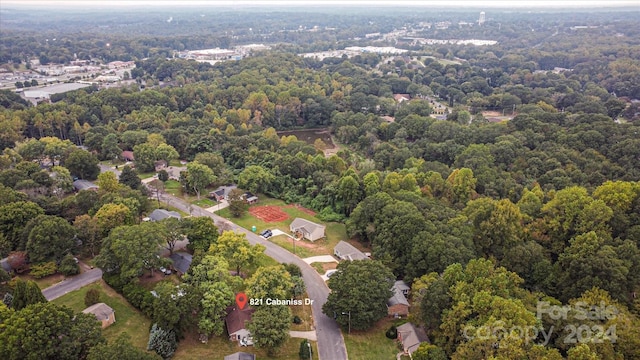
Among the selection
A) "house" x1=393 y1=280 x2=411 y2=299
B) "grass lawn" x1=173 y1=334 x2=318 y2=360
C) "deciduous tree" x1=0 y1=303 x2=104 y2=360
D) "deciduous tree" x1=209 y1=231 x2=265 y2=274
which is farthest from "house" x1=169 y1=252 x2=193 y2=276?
"house" x1=393 y1=280 x2=411 y2=299

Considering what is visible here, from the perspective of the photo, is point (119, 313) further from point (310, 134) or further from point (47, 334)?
point (310, 134)

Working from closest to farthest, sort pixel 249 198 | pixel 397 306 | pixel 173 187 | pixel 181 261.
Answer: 1. pixel 397 306
2. pixel 181 261
3. pixel 249 198
4. pixel 173 187

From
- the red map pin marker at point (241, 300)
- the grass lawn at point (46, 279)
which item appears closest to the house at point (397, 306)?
the red map pin marker at point (241, 300)

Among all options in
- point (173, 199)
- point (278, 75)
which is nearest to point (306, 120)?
point (278, 75)

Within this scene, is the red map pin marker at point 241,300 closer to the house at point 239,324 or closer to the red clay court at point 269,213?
the house at point 239,324

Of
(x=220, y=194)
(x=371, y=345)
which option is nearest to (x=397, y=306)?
(x=371, y=345)

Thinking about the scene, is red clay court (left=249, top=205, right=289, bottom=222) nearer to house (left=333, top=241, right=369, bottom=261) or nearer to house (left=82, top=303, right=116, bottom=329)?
house (left=333, top=241, right=369, bottom=261)

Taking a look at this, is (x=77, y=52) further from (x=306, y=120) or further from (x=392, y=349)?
(x=392, y=349)
